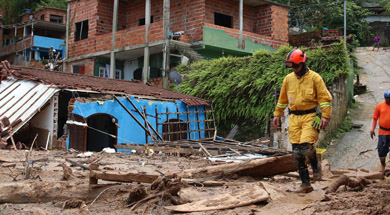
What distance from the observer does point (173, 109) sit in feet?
62.1

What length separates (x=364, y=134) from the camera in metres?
16.7

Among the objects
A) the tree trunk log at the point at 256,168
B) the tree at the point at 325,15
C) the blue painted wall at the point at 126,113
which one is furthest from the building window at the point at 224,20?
the tree trunk log at the point at 256,168

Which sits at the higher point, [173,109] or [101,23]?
[101,23]

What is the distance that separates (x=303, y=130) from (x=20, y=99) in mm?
10824

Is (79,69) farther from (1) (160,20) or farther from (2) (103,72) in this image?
(1) (160,20)

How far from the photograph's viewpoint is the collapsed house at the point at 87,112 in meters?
14.7

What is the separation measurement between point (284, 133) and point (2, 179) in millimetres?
9707

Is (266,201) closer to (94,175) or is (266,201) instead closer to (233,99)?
(94,175)

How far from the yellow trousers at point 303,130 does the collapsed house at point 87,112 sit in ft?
28.0

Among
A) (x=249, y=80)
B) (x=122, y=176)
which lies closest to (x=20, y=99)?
(x=249, y=80)

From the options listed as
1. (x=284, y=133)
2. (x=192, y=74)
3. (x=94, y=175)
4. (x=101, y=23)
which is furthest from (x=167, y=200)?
(x=101, y=23)

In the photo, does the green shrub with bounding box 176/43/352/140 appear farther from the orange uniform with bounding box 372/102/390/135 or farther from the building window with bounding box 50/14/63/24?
the building window with bounding box 50/14/63/24

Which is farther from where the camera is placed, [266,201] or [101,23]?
[101,23]

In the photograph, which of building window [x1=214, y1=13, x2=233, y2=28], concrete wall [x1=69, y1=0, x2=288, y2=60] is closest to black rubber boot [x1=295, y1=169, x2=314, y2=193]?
concrete wall [x1=69, y1=0, x2=288, y2=60]
